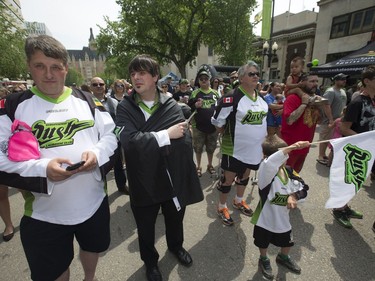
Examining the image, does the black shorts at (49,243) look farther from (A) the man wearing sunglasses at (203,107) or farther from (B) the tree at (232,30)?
(B) the tree at (232,30)

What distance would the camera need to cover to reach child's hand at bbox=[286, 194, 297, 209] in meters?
2.10

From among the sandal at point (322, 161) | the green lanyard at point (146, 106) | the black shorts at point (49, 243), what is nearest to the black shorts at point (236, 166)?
the green lanyard at point (146, 106)

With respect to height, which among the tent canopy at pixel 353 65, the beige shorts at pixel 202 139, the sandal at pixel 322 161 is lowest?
the sandal at pixel 322 161

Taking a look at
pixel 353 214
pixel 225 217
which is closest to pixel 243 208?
pixel 225 217

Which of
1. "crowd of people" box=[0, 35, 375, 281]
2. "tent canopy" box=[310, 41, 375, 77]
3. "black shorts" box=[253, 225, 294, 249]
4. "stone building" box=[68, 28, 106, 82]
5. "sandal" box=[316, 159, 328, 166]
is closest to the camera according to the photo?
"crowd of people" box=[0, 35, 375, 281]

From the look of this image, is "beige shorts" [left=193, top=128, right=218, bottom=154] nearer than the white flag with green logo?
No

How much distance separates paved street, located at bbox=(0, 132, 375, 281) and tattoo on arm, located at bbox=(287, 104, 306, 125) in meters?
1.49

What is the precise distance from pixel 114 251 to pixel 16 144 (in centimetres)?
197

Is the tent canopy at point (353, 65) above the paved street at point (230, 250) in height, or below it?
above

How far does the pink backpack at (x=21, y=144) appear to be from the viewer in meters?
1.31

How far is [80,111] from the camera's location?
5.25ft

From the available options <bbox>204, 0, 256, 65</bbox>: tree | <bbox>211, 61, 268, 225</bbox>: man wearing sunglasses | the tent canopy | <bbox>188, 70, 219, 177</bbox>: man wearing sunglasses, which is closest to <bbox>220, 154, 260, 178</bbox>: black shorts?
<bbox>211, 61, 268, 225</bbox>: man wearing sunglasses

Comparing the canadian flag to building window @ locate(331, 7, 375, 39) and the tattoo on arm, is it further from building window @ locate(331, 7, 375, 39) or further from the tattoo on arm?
building window @ locate(331, 7, 375, 39)

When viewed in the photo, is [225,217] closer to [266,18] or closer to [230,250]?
[230,250]
